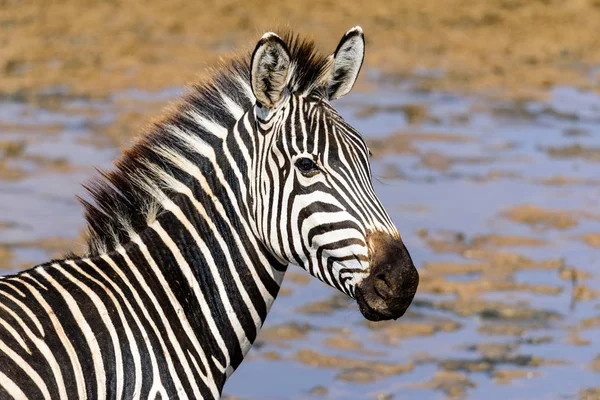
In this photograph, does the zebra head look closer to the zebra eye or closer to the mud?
the zebra eye

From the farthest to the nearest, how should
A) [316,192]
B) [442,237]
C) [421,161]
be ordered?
[421,161] → [442,237] → [316,192]

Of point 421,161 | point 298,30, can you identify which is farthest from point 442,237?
point 298,30

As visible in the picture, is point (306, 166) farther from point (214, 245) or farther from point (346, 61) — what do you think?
point (346, 61)

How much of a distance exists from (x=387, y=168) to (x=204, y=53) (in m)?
6.06

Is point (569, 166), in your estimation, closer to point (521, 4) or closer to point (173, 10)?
point (521, 4)

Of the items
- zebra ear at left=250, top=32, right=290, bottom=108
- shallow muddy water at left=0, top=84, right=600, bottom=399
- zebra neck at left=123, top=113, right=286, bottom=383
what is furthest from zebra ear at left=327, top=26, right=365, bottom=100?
shallow muddy water at left=0, top=84, right=600, bottom=399

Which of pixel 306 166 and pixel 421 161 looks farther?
pixel 421 161

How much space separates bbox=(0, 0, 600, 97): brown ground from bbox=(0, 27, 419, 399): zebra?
1243 centimetres

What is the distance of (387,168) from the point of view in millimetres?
13469

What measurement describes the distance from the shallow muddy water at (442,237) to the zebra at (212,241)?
377 cm

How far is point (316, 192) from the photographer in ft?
14.0

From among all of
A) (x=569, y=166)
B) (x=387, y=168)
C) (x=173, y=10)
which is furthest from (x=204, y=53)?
(x=569, y=166)

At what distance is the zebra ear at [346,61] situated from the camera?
4.66 meters

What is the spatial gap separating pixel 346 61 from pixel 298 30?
45.9 ft
